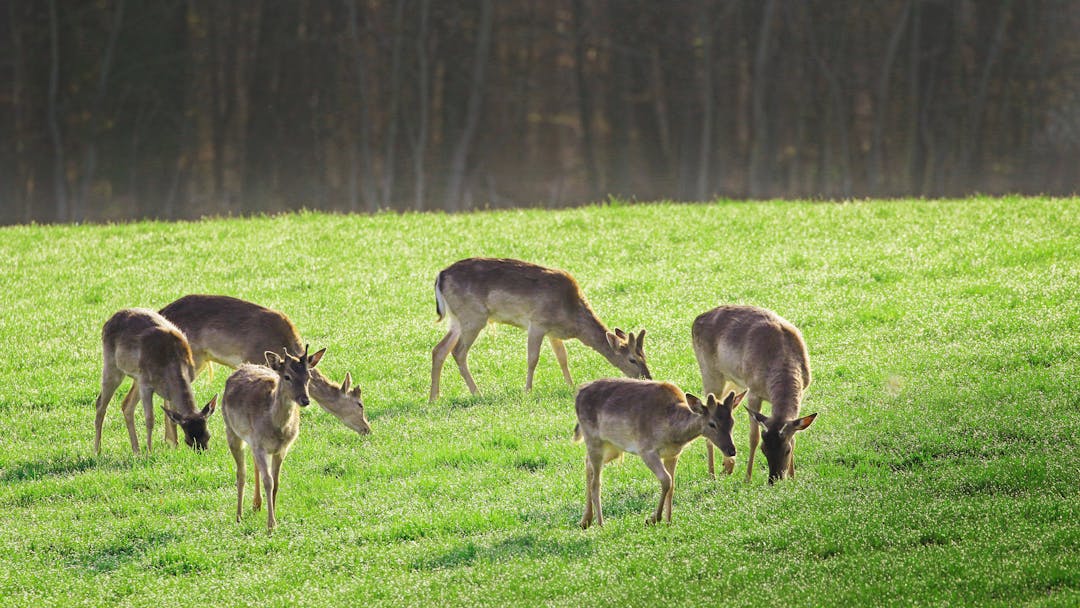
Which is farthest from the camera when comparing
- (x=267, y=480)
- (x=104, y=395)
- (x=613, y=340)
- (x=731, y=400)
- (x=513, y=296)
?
(x=513, y=296)

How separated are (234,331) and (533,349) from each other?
345 cm

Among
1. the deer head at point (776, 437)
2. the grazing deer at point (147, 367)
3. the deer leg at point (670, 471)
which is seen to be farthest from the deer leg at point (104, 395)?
the deer head at point (776, 437)

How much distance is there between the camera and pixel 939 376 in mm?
14227

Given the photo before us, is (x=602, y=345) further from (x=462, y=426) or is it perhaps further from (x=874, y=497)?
(x=874, y=497)

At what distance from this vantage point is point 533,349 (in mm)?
16078

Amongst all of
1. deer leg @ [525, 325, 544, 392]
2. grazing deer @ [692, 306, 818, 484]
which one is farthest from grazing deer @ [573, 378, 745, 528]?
A: deer leg @ [525, 325, 544, 392]

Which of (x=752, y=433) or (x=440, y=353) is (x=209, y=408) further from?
(x=752, y=433)

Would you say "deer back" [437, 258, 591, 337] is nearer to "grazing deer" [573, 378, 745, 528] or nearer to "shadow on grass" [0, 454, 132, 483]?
"shadow on grass" [0, 454, 132, 483]

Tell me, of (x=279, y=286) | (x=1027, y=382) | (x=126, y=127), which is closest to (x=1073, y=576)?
(x=1027, y=382)

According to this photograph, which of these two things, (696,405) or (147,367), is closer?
(696,405)

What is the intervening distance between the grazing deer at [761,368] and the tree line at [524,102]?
21.4 meters

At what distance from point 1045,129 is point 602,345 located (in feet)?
70.2

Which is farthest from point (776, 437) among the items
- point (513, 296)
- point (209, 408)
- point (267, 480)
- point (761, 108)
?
point (761, 108)

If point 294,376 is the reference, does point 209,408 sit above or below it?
below
